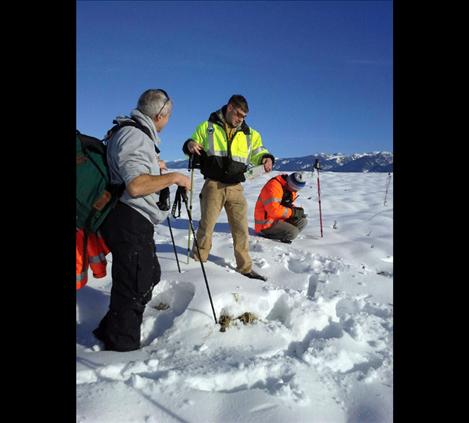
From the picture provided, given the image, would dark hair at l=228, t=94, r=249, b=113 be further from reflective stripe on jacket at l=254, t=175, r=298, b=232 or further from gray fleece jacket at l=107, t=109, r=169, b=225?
reflective stripe on jacket at l=254, t=175, r=298, b=232

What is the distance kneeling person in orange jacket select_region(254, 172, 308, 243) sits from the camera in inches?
259

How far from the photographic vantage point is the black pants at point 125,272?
2.71 metres

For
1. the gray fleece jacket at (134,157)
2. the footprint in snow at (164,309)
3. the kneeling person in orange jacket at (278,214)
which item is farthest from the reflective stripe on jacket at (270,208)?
the gray fleece jacket at (134,157)

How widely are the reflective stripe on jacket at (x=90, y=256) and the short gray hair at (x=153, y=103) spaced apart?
1.10 metres

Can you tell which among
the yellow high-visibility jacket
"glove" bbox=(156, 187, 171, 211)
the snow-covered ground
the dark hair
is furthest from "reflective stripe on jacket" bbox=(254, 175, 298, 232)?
"glove" bbox=(156, 187, 171, 211)

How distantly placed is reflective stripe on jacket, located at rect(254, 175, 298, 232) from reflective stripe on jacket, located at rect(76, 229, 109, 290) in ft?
13.5

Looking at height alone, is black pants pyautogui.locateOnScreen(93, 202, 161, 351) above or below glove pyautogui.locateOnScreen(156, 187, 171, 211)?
below

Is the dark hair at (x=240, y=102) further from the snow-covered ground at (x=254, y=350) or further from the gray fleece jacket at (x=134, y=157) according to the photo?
the snow-covered ground at (x=254, y=350)

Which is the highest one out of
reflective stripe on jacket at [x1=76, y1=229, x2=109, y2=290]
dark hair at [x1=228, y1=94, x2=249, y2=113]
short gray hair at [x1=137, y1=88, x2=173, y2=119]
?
dark hair at [x1=228, y1=94, x2=249, y2=113]

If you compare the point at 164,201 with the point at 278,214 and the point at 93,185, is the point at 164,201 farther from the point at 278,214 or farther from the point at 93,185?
the point at 278,214
